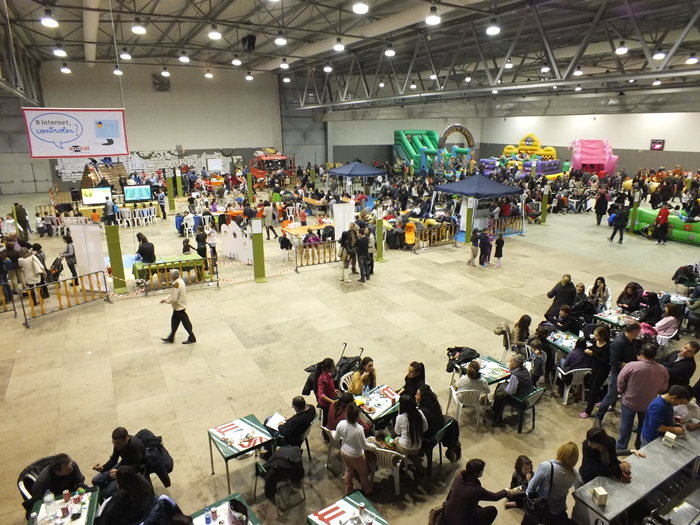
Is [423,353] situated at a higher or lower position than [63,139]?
lower

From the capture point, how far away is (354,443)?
453 cm

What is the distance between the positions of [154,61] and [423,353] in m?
28.7

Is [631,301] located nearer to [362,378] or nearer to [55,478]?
→ [362,378]

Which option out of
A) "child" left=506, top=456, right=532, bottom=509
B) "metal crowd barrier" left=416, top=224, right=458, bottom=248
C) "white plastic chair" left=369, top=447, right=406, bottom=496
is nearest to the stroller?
"white plastic chair" left=369, top=447, right=406, bottom=496

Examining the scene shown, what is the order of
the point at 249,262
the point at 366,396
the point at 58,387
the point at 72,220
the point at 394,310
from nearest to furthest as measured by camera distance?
the point at 366,396, the point at 58,387, the point at 394,310, the point at 249,262, the point at 72,220

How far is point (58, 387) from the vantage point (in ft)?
22.8

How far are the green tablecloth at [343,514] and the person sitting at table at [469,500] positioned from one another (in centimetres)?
60

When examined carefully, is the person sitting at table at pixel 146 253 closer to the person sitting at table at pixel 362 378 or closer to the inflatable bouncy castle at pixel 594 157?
the person sitting at table at pixel 362 378

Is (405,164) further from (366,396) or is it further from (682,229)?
(366,396)

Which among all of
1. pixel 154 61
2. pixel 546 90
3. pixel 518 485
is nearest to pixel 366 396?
pixel 518 485

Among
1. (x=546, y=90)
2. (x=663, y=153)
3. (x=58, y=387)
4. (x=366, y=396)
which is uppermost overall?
(x=546, y=90)

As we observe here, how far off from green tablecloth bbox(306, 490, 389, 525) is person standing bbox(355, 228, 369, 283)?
24.8ft

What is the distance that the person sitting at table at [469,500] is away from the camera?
3.67 meters

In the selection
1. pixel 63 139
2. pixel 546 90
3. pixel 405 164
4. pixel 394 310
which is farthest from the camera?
pixel 405 164
